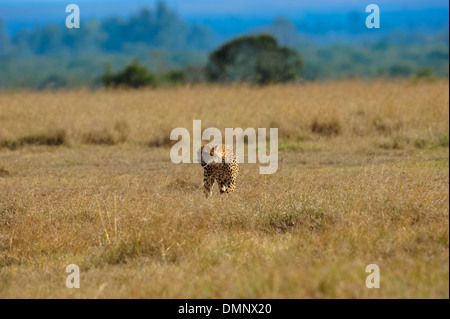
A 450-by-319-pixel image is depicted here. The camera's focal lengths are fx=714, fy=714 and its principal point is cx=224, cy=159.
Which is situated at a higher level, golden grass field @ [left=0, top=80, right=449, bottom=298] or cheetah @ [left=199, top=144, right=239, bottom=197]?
cheetah @ [left=199, top=144, right=239, bottom=197]

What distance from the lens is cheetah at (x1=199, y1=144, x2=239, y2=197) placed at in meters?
7.69

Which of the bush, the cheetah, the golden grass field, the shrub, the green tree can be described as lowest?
the golden grass field

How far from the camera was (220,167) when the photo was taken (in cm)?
777

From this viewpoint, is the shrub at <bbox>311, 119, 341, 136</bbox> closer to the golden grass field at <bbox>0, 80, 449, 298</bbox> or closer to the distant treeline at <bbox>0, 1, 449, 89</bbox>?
the golden grass field at <bbox>0, 80, 449, 298</bbox>

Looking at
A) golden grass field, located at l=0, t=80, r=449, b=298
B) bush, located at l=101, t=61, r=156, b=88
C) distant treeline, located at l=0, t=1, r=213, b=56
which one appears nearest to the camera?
golden grass field, located at l=0, t=80, r=449, b=298

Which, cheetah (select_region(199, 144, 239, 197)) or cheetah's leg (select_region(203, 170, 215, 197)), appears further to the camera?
cheetah's leg (select_region(203, 170, 215, 197))

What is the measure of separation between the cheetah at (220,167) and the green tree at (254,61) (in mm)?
22601

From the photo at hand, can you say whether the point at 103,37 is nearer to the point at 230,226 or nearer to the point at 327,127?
the point at 327,127

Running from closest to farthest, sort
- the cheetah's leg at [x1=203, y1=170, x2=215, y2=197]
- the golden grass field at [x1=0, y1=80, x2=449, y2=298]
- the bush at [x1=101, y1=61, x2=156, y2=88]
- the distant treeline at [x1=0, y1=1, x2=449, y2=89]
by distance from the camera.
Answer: the golden grass field at [x1=0, y1=80, x2=449, y2=298]
the cheetah's leg at [x1=203, y1=170, x2=215, y2=197]
the bush at [x1=101, y1=61, x2=156, y2=88]
the distant treeline at [x1=0, y1=1, x2=449, y2=89]

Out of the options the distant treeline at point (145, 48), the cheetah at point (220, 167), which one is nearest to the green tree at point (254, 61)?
the cheetah at point (220, 167)

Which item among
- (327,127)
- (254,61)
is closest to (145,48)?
(254,61)

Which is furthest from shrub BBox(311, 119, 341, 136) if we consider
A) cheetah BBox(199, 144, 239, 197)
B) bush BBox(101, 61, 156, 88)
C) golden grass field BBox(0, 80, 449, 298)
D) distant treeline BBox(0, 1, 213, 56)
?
distant treeline BBox(0, 1, 213, 56)

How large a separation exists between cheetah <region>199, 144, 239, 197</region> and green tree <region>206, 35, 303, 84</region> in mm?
22601

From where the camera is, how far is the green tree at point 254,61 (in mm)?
32062
